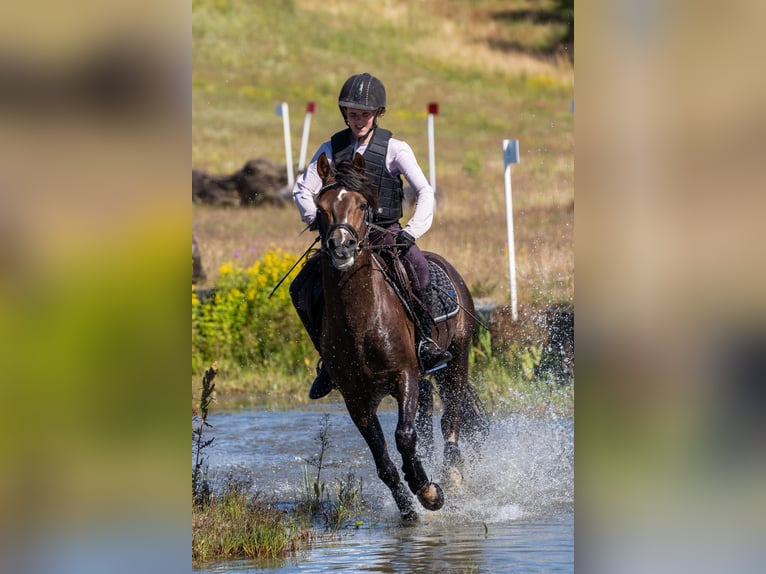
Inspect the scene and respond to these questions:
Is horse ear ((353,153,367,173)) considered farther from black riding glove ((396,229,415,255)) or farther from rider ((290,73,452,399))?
black riding glove ((396,229,415,255))

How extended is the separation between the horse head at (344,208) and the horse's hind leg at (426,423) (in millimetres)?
1933

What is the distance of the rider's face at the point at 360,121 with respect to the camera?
24.9 ft

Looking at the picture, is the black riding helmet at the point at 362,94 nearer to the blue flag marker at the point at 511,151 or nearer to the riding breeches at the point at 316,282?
the riding breeches at the point at 316,282

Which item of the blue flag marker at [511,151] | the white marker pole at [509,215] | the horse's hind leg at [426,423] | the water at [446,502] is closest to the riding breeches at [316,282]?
the horse's hind leg at [426,423]

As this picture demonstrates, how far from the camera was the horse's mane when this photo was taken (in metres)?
7.12

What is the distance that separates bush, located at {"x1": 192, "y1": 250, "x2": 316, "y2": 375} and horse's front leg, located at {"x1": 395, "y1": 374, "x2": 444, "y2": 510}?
573cm

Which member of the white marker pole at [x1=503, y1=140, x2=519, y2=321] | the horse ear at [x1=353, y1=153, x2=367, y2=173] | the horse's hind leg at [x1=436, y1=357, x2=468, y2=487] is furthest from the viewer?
the white marker pole at [x1=503, y1=140, x2=519, y2=321]

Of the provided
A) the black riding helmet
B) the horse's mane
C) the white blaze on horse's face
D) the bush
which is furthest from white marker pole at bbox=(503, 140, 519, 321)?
the white blaze on horse's face

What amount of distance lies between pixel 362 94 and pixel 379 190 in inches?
25.5
